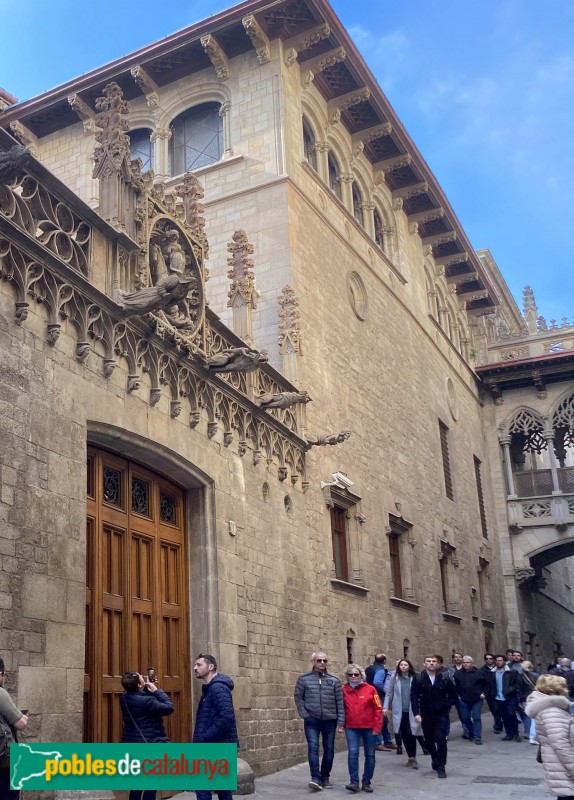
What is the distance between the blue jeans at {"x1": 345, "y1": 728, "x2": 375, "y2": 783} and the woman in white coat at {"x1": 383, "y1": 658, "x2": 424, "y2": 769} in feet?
3.67

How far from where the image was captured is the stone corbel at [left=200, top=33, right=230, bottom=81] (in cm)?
1681

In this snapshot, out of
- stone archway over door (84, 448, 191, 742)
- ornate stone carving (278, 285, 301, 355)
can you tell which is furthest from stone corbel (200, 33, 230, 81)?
stone archway over door (84, 448, 191, 742)

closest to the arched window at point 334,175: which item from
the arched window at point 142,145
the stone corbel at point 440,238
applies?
the arched window at point 142,145

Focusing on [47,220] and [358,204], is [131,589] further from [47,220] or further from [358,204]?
[358,204]

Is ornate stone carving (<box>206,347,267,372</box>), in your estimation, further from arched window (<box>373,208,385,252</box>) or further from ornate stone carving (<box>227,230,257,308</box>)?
arched window (<box>373,208,385,252</box>)

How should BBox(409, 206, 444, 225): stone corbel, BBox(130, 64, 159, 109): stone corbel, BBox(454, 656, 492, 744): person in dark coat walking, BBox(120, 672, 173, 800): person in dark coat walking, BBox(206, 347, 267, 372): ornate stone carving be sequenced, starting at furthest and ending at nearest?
BBox(409, 206, 444, 225): stone corbel
BBox(130, 64, 159, 109): stone corbel
BBox(454, 656, 492, 744): person in dark coat walking
BBox(206, 347, 267, 372): ornate stone carving
BBox(120, 672, 173, 800): person in dark coat walking

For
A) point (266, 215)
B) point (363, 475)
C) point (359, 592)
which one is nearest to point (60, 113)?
point (266, 215)

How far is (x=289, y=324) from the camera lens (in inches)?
563

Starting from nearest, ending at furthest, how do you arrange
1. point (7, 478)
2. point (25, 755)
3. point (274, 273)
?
point (25, 755)
point (7, 478)
point (274, 273)

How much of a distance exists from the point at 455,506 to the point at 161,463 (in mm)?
13823

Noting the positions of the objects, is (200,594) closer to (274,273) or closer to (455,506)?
(274,273)

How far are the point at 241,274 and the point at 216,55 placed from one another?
5960 millimetres

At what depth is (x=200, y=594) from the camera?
402 inches

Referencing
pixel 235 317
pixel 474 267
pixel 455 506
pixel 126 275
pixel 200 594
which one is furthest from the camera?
pixel 474 267
